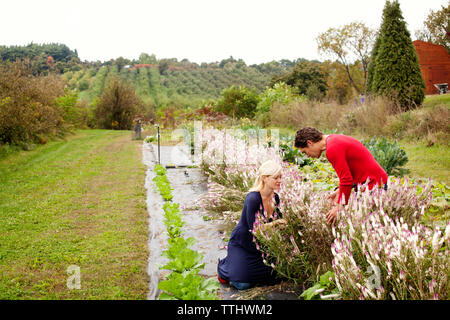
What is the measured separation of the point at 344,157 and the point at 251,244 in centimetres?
113

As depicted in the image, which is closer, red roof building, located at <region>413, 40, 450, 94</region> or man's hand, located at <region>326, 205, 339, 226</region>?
man's hand, located at <region>326, 205, 339, 226</region>

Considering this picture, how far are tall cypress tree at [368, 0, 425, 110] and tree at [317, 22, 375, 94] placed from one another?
1502 centimetres

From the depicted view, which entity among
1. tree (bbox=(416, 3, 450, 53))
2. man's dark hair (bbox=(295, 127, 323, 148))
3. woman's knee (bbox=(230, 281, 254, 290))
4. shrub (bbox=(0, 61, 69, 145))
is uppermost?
tree (bbox=(416, 3, 450, 53))

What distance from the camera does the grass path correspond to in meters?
3.24

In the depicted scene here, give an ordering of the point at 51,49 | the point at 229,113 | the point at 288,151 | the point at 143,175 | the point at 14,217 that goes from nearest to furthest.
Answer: the point at 14,217 → the point at 288,151 → the point at 143,175 → the point at 229,113 → the point at 51,49

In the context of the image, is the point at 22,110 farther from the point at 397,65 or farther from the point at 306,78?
the point at 306,78

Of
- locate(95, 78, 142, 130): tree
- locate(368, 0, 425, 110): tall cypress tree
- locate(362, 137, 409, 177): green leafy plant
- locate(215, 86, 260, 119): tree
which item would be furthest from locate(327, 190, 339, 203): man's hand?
locate(95, 78, 142, 130): tree

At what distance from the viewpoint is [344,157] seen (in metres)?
3.02

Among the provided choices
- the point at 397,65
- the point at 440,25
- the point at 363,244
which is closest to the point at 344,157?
the point at 363,244

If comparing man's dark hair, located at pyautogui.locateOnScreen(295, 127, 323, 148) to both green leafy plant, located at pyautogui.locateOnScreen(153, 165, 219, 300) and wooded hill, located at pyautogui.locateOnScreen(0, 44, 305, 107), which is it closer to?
green leafy plant, located at pyautogui.locateOnScreen(153, 165, 219, 300)

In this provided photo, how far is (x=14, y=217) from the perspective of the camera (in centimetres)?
532
